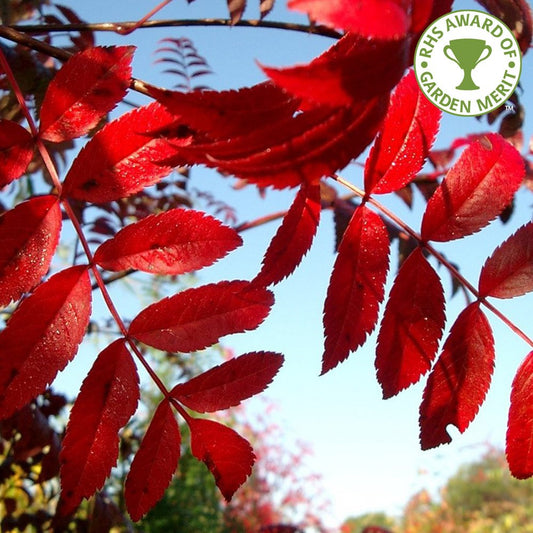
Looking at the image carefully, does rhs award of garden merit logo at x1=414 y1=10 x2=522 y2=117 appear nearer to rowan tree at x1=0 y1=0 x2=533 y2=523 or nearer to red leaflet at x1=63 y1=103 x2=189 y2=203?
rowan tree at x1=0 y1=0 x2=533 y2=523

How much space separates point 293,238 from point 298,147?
13cm

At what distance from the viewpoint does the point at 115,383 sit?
0.59 meters

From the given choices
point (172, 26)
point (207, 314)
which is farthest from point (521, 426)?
point (172, 26)

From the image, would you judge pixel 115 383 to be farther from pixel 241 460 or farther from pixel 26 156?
pixel 26 156

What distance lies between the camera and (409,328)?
1.88 feet

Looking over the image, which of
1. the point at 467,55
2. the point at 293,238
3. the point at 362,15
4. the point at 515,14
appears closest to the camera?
the point at 362,15

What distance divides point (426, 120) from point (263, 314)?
9.2 inches

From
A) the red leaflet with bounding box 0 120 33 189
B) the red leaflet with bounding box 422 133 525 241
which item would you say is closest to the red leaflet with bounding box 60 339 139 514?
the red leaflet with bounding box 0 120 33 189

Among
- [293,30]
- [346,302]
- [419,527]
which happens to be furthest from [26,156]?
[419,527]

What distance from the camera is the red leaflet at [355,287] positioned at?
1.80 ft

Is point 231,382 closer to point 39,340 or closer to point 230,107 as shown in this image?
point 39,340

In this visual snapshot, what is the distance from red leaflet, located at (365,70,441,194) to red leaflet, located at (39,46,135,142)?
0.25 metres

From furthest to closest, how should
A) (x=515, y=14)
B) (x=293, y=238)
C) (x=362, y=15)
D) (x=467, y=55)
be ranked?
1. (x=515, y=14)
2. (x=467, y=55)
3. (x=293, y=238)
4. (x=362, y=15)

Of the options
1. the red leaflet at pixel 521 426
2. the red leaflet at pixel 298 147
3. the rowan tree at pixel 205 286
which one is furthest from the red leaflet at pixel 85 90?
the red leaflet at pixel 521 426
